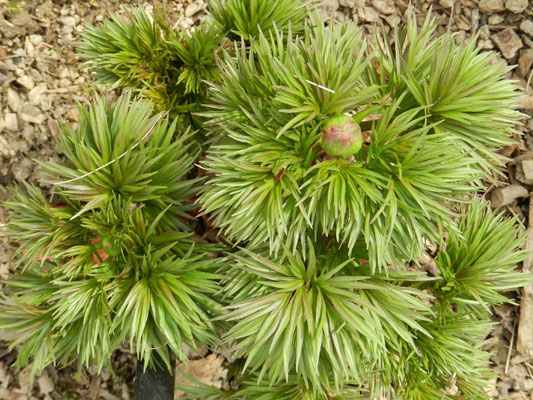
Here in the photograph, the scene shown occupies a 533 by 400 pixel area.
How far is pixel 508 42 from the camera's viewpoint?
55.6 inches

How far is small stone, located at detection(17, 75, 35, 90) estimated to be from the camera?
1312 mm

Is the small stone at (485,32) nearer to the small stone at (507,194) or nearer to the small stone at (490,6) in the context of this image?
the small stone at (490,6)

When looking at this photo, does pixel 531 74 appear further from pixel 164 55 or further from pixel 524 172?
pixel 164 55

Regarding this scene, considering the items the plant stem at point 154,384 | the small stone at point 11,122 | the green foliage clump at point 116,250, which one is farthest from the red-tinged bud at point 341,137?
the small stone at point 11,122

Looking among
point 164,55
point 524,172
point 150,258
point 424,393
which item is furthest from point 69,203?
point 524,172

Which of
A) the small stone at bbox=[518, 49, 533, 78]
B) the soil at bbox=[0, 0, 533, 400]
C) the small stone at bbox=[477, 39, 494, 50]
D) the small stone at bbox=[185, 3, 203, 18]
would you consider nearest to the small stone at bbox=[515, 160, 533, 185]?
the soil at bbox=[0, 0, 533, 400]

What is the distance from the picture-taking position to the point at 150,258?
2.47 ft

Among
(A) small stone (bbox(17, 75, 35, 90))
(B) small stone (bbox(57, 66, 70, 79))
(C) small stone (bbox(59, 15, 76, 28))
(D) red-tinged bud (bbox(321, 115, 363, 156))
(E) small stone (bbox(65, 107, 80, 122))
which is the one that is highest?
(D) red-tinged bud (bbox(321, 115, 363, 156))

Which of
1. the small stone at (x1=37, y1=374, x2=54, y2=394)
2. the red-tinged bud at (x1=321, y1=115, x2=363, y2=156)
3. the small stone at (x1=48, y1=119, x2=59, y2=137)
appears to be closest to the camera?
the red-tinged bud at (x1=321, y1=115, x2=363, y2=156)

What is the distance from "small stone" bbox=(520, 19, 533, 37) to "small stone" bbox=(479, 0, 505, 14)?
0.08m

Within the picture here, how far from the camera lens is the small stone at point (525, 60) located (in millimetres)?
1399

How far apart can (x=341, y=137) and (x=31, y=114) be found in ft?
3.59

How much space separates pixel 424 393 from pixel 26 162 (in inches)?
47.6

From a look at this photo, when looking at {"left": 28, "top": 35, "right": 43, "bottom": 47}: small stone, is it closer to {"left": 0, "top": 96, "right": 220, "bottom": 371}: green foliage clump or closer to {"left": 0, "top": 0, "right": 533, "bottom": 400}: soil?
{"left": 0, "top": 0, "right": 533, "bottom": 400}: soil
